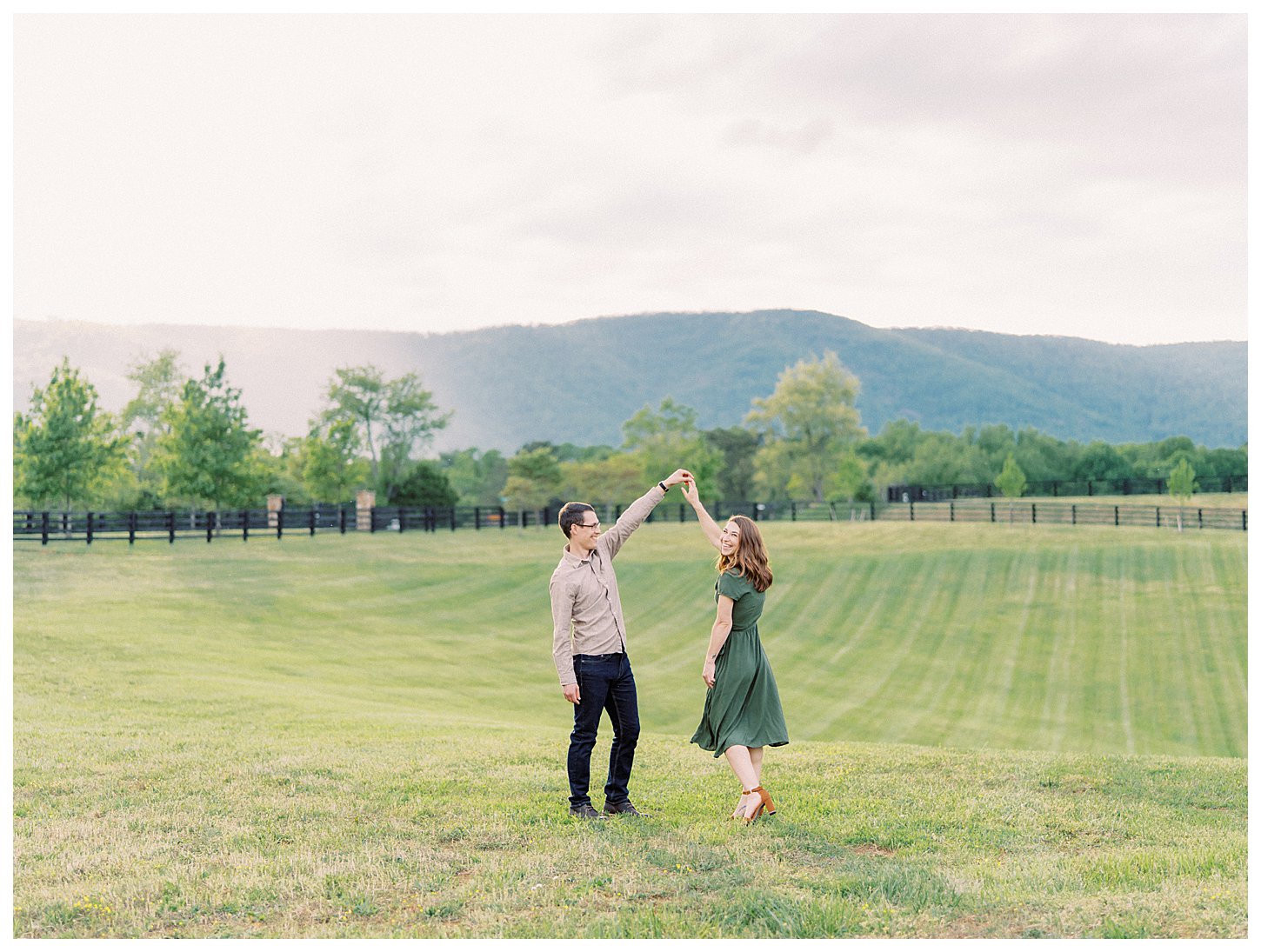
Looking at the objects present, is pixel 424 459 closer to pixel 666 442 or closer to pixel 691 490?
pixel 666 442

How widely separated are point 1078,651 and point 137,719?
21125 mm

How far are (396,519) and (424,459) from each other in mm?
63391

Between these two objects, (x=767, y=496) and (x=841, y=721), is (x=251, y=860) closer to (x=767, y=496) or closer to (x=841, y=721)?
(x=841, y=721)

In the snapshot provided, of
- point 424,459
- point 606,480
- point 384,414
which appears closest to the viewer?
point 606,480

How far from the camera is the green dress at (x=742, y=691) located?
7555 mm

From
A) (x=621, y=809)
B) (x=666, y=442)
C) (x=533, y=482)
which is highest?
(x=666, y=442)

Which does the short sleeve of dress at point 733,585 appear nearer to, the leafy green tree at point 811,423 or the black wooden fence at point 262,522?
the black wooden fence at point 262,522

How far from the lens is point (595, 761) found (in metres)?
10.7

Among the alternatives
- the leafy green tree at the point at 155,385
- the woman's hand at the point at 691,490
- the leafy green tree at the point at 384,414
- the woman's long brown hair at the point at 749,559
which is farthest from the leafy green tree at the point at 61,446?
the woman's long brown hair at the point at 749,559

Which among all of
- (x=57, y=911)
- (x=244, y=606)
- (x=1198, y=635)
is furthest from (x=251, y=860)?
(x=1198, y=635)

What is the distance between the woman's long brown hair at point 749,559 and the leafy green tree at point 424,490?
218ft

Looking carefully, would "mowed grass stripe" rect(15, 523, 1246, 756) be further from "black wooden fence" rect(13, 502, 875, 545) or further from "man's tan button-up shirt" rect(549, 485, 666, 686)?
"man's tan button-up shirt" rect(549, 485, 666, 686)

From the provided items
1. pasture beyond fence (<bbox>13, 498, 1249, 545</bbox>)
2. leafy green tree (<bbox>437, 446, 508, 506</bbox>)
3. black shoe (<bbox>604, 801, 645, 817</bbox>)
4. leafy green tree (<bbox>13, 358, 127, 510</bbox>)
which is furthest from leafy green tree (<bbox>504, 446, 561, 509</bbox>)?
black shoe (<bbox>604, 801, 645, 817</bbox>)

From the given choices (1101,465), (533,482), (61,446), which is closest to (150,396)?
(533,482)
